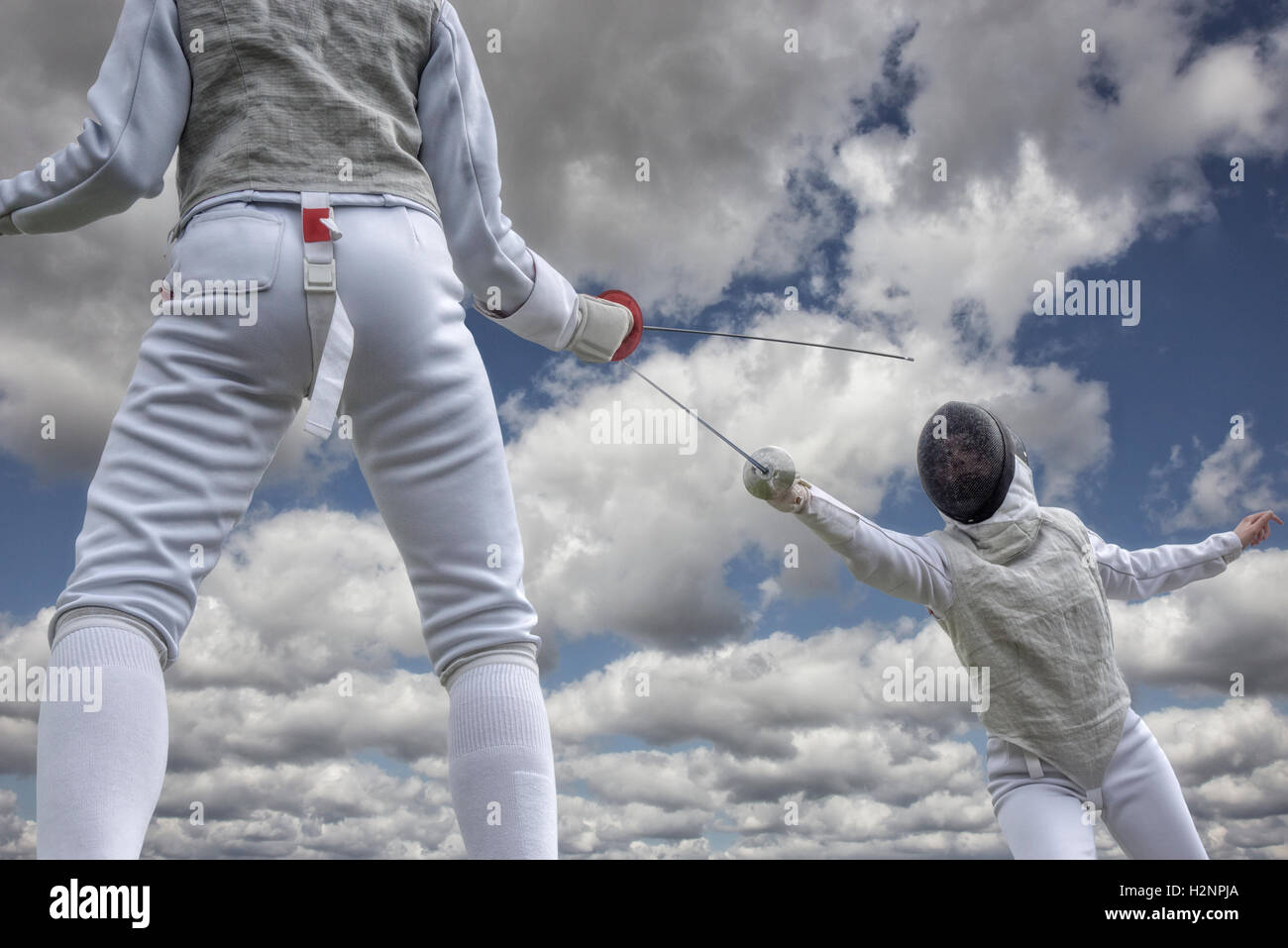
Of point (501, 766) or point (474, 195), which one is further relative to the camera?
point (474, 195)

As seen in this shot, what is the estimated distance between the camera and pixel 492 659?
1643 mm

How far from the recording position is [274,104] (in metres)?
1.76

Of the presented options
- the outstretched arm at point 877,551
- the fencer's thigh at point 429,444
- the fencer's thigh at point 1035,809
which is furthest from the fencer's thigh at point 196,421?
the fencer's thigh at point 1035,809

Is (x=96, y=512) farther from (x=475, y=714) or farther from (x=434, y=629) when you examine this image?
(x=475, y=714)

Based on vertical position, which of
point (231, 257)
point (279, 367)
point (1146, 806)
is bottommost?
point (1146, 806)

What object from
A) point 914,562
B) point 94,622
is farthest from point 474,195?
point 914,562

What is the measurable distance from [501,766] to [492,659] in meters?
0.17

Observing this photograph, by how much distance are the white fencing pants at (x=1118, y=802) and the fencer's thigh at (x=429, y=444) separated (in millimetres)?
1753

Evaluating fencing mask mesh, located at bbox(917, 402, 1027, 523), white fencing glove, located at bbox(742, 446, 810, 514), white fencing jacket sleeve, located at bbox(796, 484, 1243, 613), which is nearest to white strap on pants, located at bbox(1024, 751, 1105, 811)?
white fencing jacket sleeve, located at bbox(796, 484, 1243, 613)

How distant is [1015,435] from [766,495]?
3.37 feet

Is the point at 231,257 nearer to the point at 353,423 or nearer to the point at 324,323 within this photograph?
the point at 324,323

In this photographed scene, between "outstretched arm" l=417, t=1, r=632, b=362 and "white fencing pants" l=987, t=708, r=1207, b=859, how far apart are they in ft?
5.94

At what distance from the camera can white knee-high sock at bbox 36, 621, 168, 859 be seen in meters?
1.37
